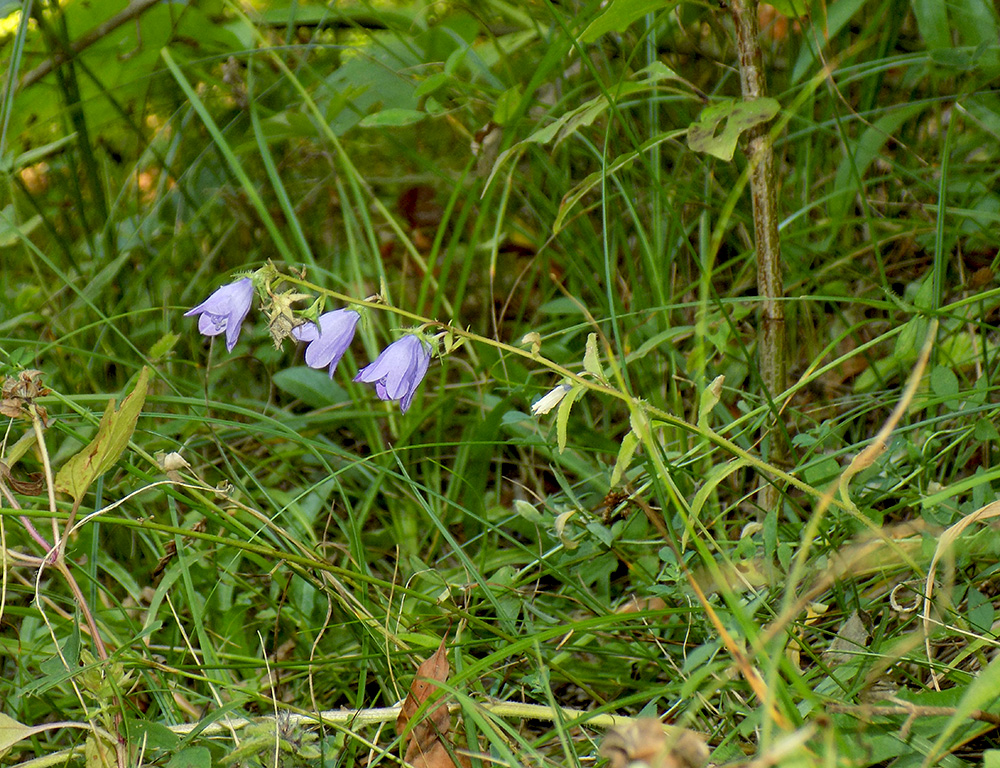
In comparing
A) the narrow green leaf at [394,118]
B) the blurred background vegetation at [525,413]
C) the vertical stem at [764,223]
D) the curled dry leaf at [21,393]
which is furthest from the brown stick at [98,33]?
the vertical stem at [764,223]

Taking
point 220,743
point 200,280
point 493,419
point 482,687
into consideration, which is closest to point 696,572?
point 482,687

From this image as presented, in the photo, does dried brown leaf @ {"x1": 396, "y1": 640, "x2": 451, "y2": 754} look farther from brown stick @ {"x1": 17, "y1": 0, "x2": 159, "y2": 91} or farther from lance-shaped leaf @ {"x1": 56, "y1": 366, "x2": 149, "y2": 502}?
brown stick @ {"x1": 17, "y1": 0, "x2": 159, "y2": 91}

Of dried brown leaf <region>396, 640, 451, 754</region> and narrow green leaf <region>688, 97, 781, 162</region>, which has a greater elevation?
narrow green leaf <region>688, 97, 781, 162</region>

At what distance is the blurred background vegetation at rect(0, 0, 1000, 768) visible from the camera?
0.95 meters

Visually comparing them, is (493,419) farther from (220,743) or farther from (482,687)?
(220,743)

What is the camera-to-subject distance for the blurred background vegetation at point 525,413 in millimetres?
950

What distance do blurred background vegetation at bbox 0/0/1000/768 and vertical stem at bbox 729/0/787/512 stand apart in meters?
0.05

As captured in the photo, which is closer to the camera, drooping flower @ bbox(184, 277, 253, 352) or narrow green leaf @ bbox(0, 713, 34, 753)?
narrow green leaf @ bbox(0, 713, 34, 753)

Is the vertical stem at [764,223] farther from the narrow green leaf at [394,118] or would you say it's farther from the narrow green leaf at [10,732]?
the narrow green leaf at [10,732]

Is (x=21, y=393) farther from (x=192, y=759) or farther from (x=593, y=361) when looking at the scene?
(x=593, y=361)

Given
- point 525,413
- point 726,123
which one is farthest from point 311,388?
point 726,123

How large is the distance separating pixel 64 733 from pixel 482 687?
0.60 meters

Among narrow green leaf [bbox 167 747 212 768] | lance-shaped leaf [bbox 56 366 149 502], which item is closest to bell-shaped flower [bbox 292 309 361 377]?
lance-shaped leaf [bbox 56 366 149 502]

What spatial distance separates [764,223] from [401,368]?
1.97 ft
